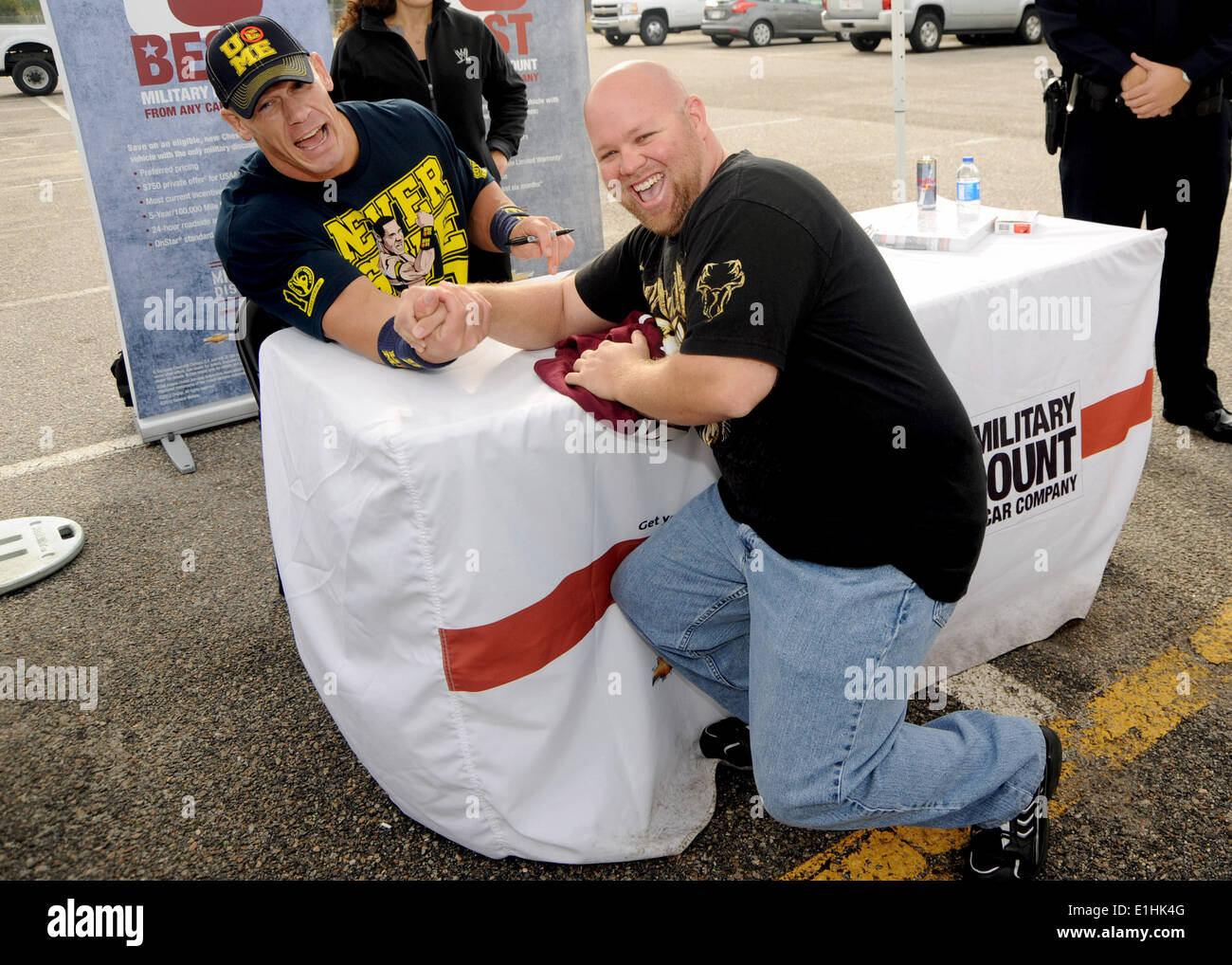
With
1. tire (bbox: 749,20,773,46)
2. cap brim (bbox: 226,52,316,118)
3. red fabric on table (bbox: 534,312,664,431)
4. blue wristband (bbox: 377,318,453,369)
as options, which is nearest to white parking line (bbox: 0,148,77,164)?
tire (bbox: 749,20,773,46)

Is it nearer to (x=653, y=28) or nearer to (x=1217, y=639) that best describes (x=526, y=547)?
Answer: (x=1217, y=639)

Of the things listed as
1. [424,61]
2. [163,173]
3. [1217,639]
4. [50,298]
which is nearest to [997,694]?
[1217,639]

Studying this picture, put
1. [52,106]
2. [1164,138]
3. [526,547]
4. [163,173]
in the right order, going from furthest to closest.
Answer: [52,106], [163,173], [1164,138], [526,547]

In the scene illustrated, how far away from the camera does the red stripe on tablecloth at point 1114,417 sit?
2.75m

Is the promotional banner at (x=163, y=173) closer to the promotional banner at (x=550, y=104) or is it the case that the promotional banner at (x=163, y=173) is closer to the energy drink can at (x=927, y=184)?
the promotional banner at (x=550, y=104)

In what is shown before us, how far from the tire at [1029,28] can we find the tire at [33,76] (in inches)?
634

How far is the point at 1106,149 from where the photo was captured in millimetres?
3539

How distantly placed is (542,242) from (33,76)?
19189mm

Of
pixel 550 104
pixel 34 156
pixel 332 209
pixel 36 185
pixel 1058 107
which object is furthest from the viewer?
pixel 34 156

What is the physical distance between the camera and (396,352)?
2146mm

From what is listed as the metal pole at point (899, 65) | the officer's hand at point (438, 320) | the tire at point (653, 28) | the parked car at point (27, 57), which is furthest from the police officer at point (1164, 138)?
the parked car at point (27, 57)

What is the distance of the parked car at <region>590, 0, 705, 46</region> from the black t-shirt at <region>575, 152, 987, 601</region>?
1911 cm
